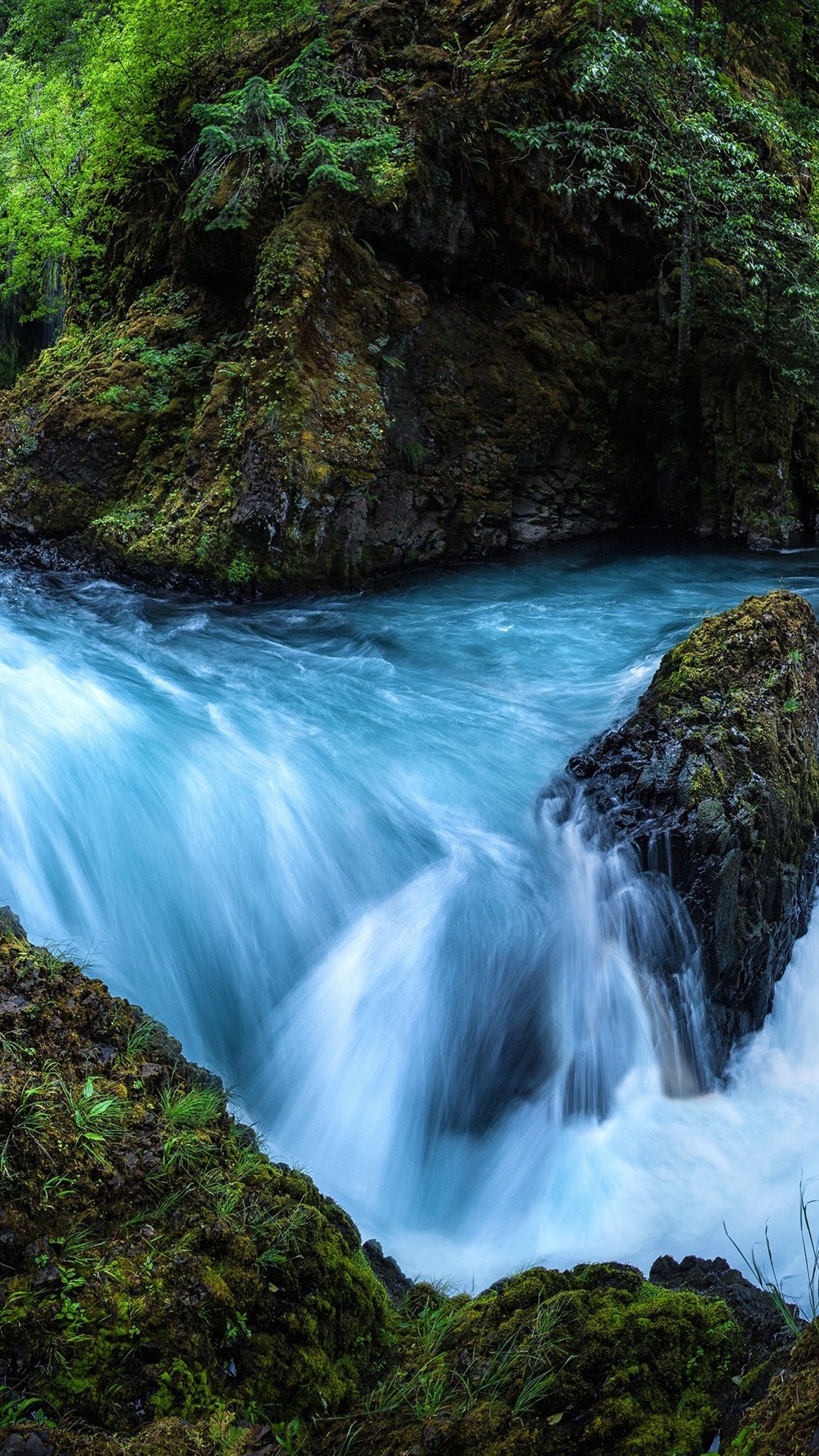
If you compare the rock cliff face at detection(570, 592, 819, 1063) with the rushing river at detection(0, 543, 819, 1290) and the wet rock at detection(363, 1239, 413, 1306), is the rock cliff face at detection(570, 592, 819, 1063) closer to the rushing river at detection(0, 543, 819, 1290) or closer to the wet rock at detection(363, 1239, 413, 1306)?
the rushing river at detection(0, 543, 819, 1290)

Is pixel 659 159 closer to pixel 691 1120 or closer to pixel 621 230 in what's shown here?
pixel 621 230

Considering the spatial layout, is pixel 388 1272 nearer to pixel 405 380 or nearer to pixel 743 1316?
pixel 743 1316

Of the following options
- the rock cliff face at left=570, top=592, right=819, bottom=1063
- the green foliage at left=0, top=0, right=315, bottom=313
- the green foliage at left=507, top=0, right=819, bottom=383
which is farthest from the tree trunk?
the rock cliff face at left=570, top=592, right=819, bottom=1063


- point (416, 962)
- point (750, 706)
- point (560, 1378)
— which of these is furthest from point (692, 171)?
point (560, 1378)

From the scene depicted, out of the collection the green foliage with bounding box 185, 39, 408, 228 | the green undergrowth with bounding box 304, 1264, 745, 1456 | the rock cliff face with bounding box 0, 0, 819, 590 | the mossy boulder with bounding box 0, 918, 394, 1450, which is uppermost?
the green foliage with bounding box 185, 39, 408, 228

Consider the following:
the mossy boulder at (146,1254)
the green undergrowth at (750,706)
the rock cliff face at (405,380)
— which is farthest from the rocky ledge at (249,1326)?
the rock cliff face at (405,380)

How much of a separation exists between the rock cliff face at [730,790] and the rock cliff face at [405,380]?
4.23 m

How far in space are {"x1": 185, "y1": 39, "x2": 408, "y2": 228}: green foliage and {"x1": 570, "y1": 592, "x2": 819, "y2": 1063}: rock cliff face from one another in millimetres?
5972

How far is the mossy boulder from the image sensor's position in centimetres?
202

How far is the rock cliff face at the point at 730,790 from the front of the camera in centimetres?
464

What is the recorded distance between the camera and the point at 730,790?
15.7 ft

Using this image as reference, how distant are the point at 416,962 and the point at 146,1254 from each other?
98.7 inches

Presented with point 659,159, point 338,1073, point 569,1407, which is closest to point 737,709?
point 338,1073

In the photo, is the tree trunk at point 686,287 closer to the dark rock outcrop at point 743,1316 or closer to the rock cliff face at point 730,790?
the rock cliff face at point 730,790
